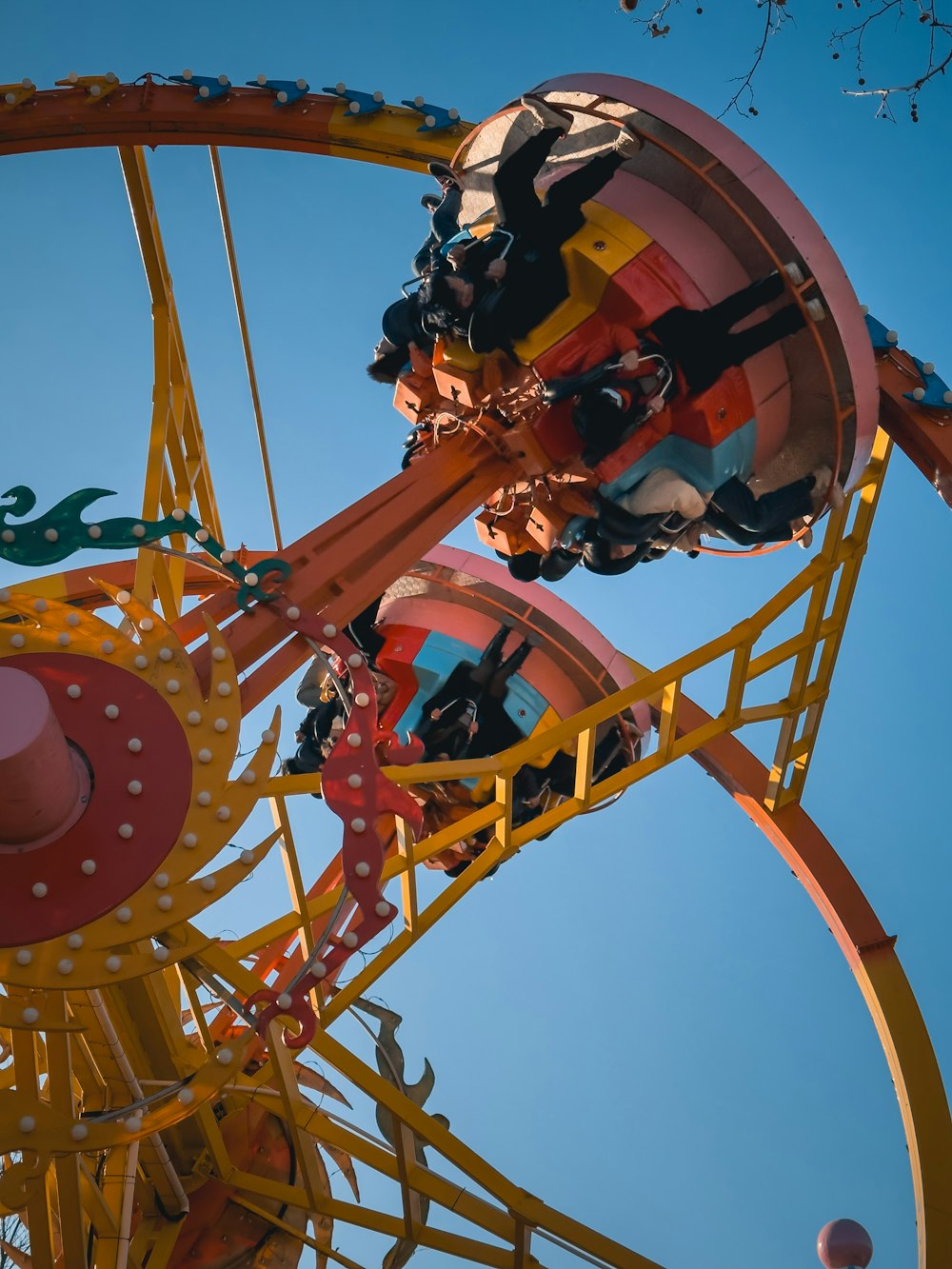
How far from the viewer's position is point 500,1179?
29.9 feet

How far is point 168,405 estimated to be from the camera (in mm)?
11031

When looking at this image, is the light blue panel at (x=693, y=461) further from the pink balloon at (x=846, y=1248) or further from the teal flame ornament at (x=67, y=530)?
the pink balloon at (x=846, y=1248)

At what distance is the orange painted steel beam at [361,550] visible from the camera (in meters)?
8.55

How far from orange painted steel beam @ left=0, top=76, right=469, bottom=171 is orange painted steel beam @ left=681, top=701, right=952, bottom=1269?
5.80 metres

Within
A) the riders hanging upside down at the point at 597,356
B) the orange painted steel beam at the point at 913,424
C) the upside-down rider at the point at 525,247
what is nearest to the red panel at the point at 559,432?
the riders hanging upside down at the point at 597,356

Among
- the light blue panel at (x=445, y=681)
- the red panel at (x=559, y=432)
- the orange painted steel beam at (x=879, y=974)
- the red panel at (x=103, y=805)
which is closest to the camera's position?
the red panel at (x=103, y=805)

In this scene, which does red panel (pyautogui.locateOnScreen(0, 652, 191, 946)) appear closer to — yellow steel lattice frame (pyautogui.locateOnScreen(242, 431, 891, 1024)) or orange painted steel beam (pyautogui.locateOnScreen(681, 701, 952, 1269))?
yellow steel lattice frame (pyautogui.locateOnScreen(242, 431, 891, 1024))

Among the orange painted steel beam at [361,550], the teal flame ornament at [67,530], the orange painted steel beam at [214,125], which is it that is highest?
the orange painted steel beam at [214,125]

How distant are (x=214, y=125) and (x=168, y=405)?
7.94ft

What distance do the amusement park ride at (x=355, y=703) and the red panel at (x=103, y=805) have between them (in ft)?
0.05

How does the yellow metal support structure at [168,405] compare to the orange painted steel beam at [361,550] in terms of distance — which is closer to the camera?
→ the orange painted steel beam at [361,550]

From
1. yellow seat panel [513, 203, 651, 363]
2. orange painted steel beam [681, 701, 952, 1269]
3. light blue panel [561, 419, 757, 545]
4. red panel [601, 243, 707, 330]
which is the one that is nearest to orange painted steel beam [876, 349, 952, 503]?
light blue panel [561, 419, 757, 545]

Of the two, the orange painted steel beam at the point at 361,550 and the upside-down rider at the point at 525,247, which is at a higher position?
the upside-down rider at the point at 525,247

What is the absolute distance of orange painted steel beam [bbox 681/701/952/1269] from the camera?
10.5 meters
